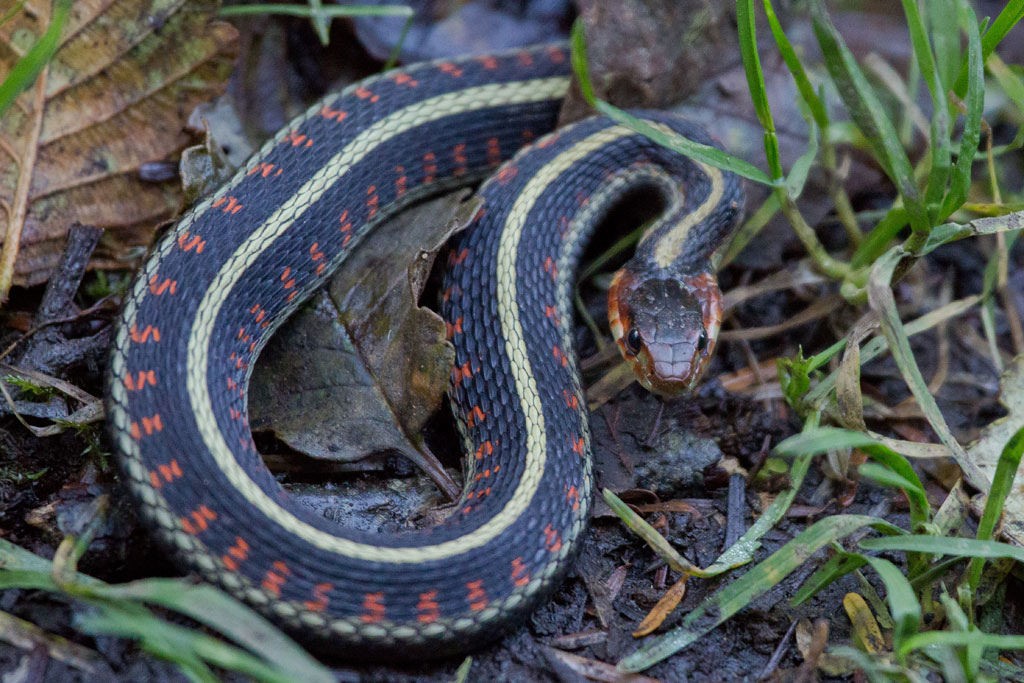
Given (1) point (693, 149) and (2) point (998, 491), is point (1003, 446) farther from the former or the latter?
(1) point (693, 149)

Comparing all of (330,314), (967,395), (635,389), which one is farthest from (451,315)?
(967,395)

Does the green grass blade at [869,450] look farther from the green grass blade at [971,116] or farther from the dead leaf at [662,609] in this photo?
the green grass blade at [971,116]

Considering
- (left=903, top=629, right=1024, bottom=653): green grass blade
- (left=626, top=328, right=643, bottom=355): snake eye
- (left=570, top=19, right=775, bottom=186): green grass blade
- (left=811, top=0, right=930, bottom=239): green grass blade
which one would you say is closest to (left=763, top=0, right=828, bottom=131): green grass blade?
(left=811, top=0, right=930, bottom=239): green grass blade

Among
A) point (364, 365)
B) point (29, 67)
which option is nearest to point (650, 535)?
point (364, 365)

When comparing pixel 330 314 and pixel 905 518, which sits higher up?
pixel 330 314

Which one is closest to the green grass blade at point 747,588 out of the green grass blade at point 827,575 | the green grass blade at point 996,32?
the green grass blade at point 827,575

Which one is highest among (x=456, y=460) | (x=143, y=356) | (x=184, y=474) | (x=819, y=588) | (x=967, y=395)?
(x=143, y=356)

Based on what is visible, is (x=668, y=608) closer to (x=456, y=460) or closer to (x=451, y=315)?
(x=456, y=460)
